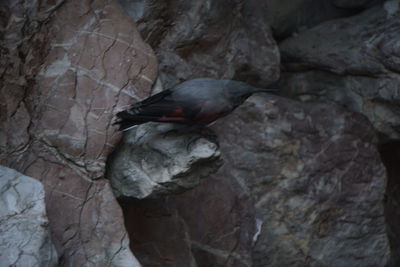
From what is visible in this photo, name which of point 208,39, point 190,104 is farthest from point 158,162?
point 208,39

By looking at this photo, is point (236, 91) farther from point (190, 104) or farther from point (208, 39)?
point (208, 39)

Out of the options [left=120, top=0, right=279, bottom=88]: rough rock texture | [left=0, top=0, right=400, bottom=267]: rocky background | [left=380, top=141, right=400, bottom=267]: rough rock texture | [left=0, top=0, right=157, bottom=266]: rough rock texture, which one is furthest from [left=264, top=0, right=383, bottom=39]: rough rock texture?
[left=0, top=0, right=157, bottom=266]: rough rock texture

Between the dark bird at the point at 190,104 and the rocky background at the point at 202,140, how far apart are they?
0.14 meters

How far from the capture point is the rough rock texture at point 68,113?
3.18 meters

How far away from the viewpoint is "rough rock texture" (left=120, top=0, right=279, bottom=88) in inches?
155

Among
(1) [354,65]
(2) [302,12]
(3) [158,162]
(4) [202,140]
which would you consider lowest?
(1) [354,65]

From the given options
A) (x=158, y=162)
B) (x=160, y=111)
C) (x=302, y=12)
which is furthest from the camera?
(x=302, y=12)

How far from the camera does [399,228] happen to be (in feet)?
16.7

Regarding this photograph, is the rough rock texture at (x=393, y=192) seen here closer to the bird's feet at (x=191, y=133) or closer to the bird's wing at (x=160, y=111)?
the bird's feet at (x=191, y=133)

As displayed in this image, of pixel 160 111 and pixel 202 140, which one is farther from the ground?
pixel 160 111

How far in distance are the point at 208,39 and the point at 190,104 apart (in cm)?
106

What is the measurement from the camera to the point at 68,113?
3.31m

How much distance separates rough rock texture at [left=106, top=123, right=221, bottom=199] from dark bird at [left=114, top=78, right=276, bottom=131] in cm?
12

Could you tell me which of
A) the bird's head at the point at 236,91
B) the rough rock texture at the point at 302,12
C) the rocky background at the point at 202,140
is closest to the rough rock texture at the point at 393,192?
the rocky background at the point at 202,140
